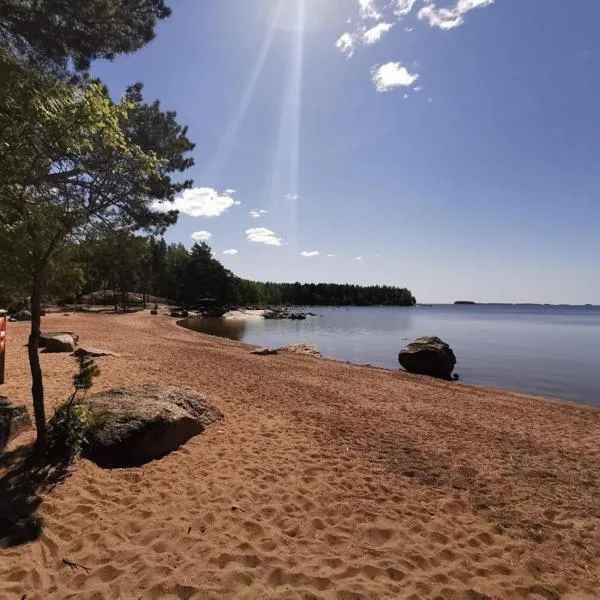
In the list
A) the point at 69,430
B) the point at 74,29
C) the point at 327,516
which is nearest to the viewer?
the point at 327,516

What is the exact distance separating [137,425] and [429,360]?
20.0 meters

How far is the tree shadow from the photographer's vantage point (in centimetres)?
509

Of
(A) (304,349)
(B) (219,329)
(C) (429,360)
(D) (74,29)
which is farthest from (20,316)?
(C) (429,360)

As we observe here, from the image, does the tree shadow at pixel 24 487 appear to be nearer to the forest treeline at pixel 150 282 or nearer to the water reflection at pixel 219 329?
the forest treeline at pixel 150 282

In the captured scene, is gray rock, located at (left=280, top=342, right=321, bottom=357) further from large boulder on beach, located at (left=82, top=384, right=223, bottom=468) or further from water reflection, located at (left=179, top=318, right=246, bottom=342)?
large boulder on beach, located at (left=82, top=384, right=223, bottom=468)

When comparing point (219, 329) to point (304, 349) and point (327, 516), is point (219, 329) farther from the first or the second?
point (327, 516)

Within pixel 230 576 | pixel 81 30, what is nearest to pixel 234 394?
pixel 230 576

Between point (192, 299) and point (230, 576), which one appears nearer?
point (230, 576)

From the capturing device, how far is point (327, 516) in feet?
19.6

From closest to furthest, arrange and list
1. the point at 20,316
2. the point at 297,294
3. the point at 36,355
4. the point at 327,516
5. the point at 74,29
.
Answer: the point at 327,516
the point at 36,355
the point at 74,29
the point at 20,316
the point at 297,294

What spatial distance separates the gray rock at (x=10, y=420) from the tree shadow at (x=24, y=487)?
37 cm

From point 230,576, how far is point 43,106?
5.47 metres

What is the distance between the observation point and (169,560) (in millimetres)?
4797

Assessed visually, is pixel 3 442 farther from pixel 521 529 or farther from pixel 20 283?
pixel 521 529
